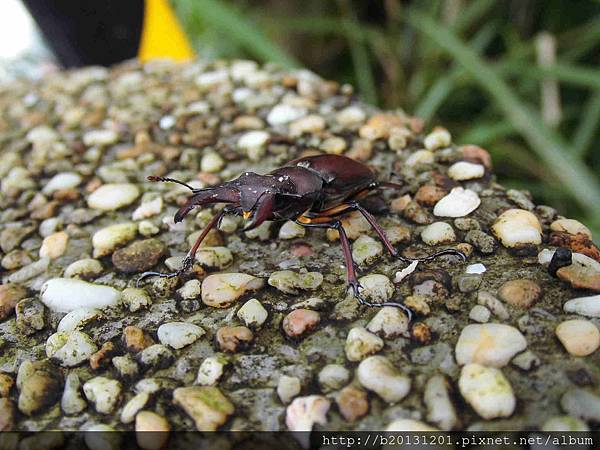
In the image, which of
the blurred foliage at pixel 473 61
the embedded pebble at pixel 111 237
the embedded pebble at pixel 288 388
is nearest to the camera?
the embedded pebble at pixel 288 388

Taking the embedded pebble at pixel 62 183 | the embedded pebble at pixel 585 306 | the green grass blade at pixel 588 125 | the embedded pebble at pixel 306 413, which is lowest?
the green grass blade at pixel 588 125

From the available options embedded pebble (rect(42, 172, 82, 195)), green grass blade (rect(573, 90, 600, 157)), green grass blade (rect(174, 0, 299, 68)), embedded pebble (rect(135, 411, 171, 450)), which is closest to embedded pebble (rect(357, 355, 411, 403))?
embedded pebble (rect(135, 411, 171, 450))

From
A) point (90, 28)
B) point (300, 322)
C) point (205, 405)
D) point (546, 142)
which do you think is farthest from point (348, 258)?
point (90, 28)

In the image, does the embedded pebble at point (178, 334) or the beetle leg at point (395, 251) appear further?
the beetle leg at point (395, 251)

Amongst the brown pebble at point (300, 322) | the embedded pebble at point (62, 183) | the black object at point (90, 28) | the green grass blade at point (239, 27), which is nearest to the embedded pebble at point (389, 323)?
the brown pebble at point (300, 322)

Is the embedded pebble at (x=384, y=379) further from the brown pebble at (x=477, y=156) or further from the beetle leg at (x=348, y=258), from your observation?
the brown pebble at (x=477, y=156)

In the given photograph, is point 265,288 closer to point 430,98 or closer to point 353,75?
point 430,98

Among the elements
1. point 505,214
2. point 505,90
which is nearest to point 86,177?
point 505,214
